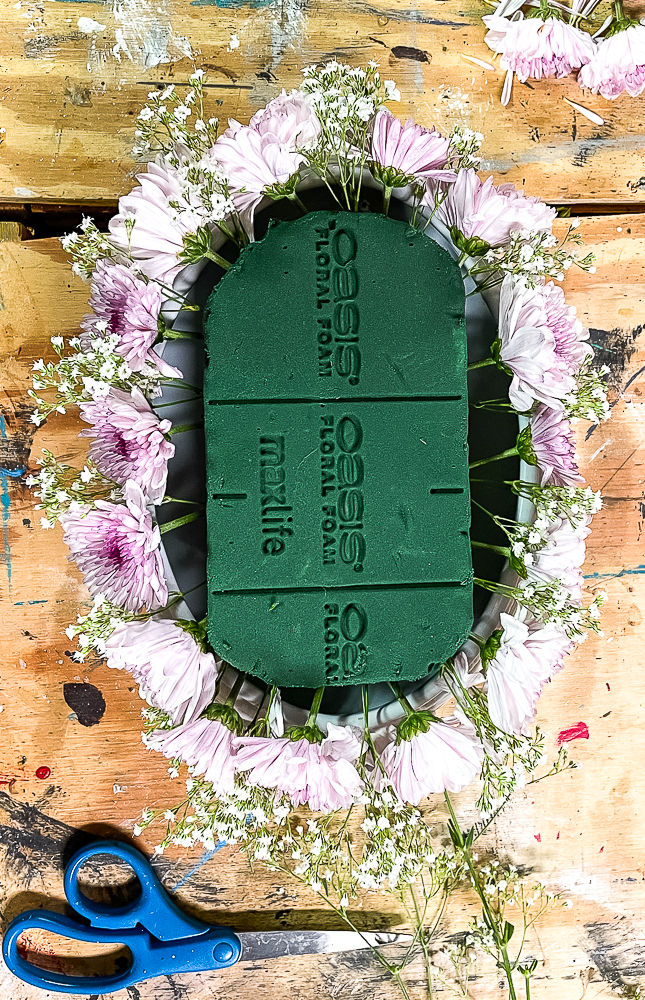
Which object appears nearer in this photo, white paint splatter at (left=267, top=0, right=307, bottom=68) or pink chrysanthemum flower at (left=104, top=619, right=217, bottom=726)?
pink chrysanthemum flower at (left=104, top=619, right=217, bottom=726)

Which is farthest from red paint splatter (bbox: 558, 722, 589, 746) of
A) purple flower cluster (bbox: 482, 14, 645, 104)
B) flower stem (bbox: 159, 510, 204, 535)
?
purple flower cluster (bbox: 482, 14, 645, 104)

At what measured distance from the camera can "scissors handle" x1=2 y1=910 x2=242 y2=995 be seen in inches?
28.7

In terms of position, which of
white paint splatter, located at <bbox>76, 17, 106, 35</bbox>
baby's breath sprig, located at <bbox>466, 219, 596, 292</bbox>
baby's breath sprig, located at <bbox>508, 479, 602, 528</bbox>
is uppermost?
white paint splatter, located at <bbox>76, 17, 106, 35</bbox>

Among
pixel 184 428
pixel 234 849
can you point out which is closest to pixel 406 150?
pixel 184 428

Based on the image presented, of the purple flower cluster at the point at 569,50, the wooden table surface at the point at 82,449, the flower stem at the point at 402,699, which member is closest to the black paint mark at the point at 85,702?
the wooden table surface at the point at 82,449

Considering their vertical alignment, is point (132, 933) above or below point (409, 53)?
below

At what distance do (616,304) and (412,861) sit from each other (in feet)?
1.96

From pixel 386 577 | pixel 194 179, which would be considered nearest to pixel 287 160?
pixel 194 179

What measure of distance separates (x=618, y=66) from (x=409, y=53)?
0.21 m

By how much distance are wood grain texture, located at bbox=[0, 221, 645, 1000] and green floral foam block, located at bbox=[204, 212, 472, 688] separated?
0.24m

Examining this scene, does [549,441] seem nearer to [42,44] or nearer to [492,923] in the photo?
[492,923]

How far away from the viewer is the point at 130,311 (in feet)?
1.79

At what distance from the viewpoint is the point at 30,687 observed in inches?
29.8

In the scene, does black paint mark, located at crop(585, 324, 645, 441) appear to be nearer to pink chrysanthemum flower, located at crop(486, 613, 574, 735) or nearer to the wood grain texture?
the wood grain texture
